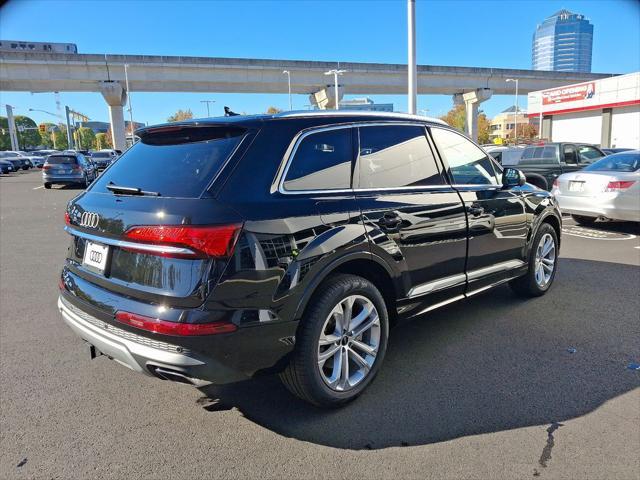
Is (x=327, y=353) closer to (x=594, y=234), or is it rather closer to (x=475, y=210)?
(x=475, y=210)

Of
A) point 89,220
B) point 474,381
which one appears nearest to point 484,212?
point 474,381

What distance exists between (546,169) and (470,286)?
11.3 metres

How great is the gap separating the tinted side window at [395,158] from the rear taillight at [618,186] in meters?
6.33

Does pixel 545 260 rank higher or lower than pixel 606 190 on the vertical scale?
lower

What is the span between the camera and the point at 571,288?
219 inches

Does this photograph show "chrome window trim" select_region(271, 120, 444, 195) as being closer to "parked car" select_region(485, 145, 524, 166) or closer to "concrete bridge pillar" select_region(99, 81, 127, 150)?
"parked car" select_region(485, 145, 524, 166)

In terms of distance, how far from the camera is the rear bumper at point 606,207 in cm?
841

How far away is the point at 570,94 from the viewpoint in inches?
1769

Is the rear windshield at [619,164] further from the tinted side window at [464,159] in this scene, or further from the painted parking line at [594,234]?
the tinted side window at [464,159]

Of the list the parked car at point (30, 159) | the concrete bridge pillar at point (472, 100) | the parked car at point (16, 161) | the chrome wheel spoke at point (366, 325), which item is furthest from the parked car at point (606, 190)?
the parked car at point (30, 159)

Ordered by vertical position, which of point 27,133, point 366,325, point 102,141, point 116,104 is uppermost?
point 27,133

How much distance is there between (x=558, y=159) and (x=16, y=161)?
154 ft

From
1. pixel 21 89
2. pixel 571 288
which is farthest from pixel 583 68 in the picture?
pixel 571 288

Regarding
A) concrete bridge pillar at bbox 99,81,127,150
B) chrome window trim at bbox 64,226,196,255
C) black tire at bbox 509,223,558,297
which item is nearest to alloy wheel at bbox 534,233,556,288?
black tire at bbox 509,223,558,297
